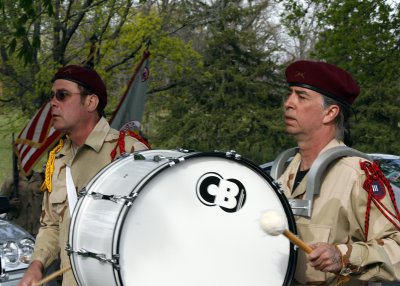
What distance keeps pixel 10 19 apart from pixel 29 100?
17.6 ft

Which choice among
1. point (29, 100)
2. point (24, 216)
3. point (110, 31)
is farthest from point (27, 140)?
point (110, 31)

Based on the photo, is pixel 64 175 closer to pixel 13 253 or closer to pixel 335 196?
pixel 335 196

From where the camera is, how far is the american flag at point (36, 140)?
938cm

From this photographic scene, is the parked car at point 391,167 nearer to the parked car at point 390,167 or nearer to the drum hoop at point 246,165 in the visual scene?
the parked car at point 390,167

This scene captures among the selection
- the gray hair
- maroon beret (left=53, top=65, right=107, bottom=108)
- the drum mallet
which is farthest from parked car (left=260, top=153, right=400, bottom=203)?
the drum mallet

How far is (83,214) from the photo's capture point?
10.3ft

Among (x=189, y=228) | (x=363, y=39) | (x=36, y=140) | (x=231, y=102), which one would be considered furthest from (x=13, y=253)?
(x=231, y=102)

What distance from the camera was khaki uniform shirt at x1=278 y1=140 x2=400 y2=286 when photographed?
2889 mm

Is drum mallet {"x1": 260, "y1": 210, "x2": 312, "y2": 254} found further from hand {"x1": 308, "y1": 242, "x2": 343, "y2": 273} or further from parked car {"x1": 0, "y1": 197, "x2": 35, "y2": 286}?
parked car {"x1": 0, "y1": 197, "x2": 35, "y2": 286}

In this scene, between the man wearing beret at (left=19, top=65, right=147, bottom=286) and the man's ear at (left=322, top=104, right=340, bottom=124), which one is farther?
the man wearing beret at (left=19, top=65, right=147, bottom=286)

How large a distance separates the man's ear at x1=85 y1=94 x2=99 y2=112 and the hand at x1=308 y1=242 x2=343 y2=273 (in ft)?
5.42

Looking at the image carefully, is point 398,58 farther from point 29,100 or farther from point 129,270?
point 129,270

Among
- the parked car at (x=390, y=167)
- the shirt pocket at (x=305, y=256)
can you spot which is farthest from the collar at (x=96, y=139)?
the parked car at (x=390, y=167)

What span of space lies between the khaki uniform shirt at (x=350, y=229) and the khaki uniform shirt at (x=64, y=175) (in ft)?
3.70
